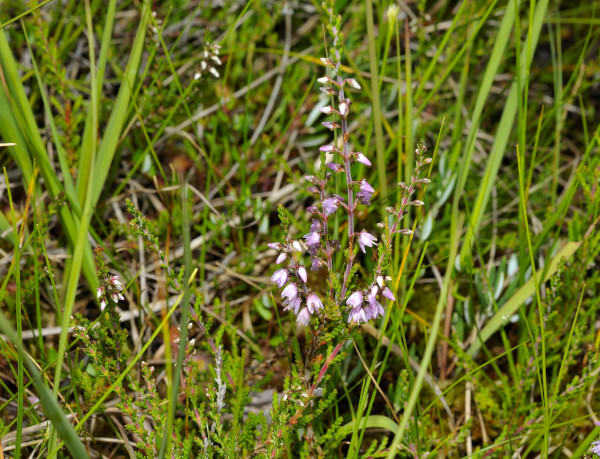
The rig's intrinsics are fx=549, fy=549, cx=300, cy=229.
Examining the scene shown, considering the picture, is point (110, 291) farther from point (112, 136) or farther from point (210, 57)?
point (210, 57)

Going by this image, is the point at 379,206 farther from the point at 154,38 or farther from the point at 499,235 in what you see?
the point at 154,38

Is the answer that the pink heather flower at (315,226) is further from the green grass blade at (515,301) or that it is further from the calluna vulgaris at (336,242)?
the green grass blade at (515,301)

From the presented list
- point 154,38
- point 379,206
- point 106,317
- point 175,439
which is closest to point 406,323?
point 379,206

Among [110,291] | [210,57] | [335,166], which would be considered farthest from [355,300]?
[210,57]

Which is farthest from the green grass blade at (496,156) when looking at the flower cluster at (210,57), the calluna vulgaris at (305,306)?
the flower cluster at (210,57)

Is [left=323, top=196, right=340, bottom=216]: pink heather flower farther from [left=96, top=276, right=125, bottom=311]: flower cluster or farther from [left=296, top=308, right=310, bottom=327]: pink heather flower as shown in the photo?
[left=96, top=276, right=125, bottom=311]: flower cluster

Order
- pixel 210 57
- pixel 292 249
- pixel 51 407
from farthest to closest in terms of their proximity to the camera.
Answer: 1. pixel 210 57
2. pixel 292 249
3. pixel 51 407
